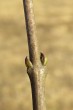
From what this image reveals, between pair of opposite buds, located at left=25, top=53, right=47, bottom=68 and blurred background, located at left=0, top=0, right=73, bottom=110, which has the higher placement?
pair of opposite buds, located at left=25, top=53, right=47, bottom=68

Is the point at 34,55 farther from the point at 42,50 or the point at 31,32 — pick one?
the point at 42,50

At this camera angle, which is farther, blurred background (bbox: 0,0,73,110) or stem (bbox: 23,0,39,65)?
blurred background (bbox: 0,0,73,110)

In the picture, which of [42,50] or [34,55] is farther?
[42,50]

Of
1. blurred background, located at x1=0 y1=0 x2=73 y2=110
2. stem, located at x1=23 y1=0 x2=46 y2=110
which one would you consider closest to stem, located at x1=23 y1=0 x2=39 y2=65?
stem, located at x1=23 y1=0 x2=46 y2=110

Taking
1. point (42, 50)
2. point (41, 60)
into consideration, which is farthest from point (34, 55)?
point (42, 50)

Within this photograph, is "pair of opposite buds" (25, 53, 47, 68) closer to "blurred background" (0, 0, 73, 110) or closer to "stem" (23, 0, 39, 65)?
"stem" (23, 0, 39, 65)

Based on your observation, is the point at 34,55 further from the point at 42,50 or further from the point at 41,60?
the point at 42,50

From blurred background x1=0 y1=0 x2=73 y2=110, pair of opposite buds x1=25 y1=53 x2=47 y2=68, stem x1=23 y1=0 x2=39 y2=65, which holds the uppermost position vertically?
stem x1=23 y1=0 x2=39 y2=65

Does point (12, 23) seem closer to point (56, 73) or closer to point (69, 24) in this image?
point (69, 24)

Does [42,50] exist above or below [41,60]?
below

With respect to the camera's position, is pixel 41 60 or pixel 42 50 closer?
pixel 41 60
